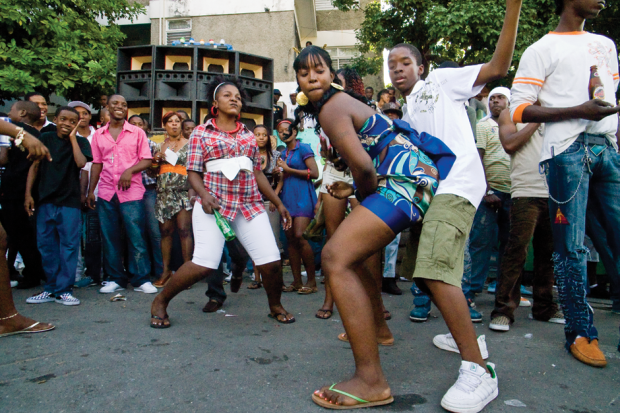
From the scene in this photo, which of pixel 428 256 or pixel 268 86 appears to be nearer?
pixel 428 256

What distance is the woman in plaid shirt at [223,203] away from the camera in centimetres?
377

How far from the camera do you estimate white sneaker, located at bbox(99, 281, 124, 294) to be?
5.28 m

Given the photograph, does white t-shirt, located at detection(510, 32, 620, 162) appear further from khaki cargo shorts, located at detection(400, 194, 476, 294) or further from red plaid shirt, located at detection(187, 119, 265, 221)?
red plaid shirt, located at detection(187, 119, 265, 221)

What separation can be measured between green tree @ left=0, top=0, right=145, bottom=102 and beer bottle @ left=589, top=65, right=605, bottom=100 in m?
12.5

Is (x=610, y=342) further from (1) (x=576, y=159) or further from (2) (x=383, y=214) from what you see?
(2) (x=383, y=214)

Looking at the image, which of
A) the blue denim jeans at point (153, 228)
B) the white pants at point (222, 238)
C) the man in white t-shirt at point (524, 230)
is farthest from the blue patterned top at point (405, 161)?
the blue denim jeans at point (153, 228)

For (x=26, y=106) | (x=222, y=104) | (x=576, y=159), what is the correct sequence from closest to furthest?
1. (x=576, y=159)
2. (x=222, y=104)
3. (x=26, y=106)

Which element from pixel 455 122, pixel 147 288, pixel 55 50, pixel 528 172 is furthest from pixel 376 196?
pixel 55 50

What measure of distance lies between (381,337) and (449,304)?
1079 millimetres

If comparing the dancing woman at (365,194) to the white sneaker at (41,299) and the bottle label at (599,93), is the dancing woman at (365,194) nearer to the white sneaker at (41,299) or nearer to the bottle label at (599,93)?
the bottle label at (599,93)

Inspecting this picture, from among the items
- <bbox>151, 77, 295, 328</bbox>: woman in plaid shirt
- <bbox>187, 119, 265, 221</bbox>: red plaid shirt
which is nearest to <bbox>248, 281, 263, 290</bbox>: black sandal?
<bbox>151, 77, 295, 328</bbox>: woman in plaid shirt

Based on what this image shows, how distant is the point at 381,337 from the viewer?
10.9ft

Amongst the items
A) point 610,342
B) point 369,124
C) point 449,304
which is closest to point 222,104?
point 369,124

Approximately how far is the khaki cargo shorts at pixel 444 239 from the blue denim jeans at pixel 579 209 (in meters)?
0.94
